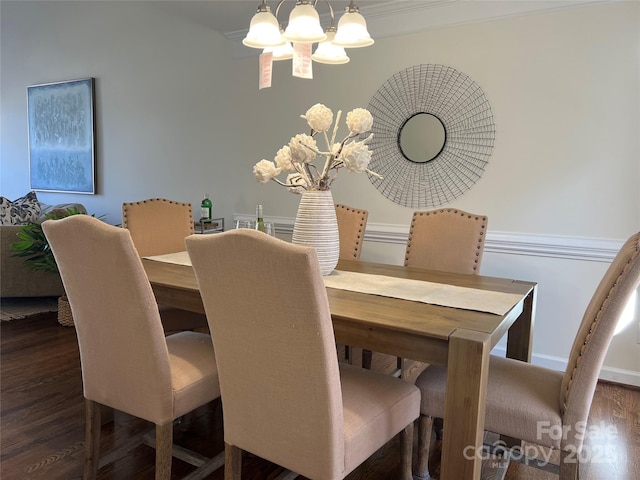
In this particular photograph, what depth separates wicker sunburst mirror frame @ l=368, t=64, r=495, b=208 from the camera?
9.93 ft

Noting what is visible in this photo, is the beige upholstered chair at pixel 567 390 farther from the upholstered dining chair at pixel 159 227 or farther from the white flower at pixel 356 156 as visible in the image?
the upholstered dining chair at pixel 159 227

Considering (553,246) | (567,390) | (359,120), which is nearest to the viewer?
(567,390)

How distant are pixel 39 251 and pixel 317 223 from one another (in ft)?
9.17

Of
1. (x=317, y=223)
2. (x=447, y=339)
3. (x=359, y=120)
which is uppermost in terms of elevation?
(x=359, y=120)

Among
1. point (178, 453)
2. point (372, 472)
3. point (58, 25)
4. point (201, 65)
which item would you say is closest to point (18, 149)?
point (58, 25)

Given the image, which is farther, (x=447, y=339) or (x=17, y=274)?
(x=17, y=274)

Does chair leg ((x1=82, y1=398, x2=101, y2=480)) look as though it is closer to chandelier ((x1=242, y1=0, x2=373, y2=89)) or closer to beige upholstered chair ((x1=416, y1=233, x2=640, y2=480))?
beige upholstered chair ((x1=416, y1=233, x2=640, y2=480))

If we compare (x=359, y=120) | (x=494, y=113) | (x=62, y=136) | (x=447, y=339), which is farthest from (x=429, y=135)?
(x=62, y=136)

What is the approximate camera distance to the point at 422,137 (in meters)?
3.18

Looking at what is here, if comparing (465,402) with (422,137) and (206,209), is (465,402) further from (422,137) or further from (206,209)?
(206,209)

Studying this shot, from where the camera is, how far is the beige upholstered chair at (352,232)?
260 centimetres

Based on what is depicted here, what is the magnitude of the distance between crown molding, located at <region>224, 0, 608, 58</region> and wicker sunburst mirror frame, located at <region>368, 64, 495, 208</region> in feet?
0.94

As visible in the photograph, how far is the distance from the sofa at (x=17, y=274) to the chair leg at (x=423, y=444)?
3.26 metres

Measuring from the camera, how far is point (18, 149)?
576 cm
